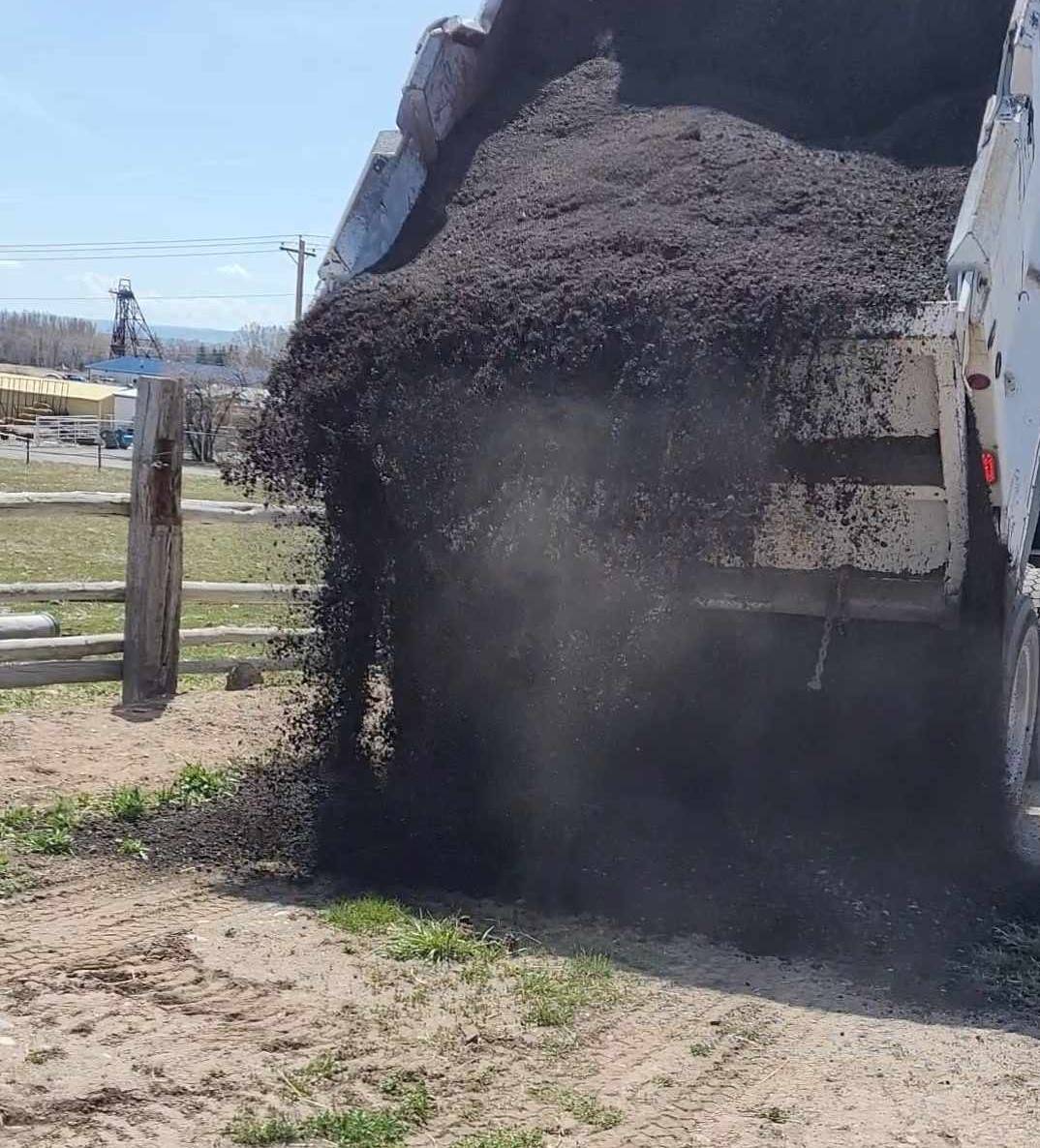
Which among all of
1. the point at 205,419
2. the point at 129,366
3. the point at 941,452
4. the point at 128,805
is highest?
the point at 129,366

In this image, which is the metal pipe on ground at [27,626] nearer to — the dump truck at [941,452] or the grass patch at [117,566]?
the grass patch at [117,566]

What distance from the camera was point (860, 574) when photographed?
214 inches

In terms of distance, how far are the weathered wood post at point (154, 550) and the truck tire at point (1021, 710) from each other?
434cm

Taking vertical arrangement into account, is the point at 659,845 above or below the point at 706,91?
below

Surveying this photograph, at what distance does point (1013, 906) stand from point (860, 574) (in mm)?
1334

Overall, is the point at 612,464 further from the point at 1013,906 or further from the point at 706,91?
the point at 706,91

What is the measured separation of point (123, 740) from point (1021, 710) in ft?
13.5

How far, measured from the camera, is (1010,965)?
171 inches

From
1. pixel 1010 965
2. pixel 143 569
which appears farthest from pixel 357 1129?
pixel 143 569

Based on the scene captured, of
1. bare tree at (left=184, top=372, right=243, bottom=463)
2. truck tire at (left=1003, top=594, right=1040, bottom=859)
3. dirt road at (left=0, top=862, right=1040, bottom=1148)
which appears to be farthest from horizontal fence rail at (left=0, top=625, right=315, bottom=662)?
bare tree at (left=184, top=372, right=243, bottom=463)

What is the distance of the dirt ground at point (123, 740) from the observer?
616 centimetres

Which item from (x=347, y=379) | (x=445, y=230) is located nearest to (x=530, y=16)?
(x=445, y=230)

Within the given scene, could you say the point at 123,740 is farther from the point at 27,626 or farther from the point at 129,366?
the point at 129,366

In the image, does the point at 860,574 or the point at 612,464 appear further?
the point at 860,574
